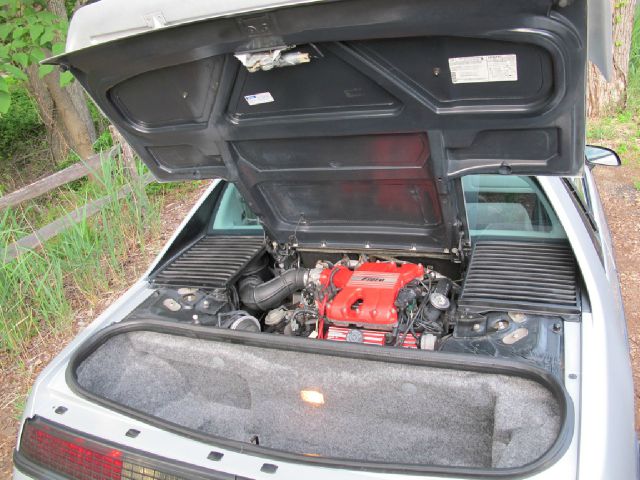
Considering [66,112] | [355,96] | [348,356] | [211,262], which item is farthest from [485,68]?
[66,112]

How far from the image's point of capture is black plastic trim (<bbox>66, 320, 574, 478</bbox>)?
1.46m

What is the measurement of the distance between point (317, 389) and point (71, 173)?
147 inches

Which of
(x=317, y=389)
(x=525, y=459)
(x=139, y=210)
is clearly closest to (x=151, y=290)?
(x=317, y=389)

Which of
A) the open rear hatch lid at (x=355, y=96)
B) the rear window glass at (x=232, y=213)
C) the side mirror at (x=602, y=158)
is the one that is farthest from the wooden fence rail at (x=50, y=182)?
the side mirror at (x=602, y=158)

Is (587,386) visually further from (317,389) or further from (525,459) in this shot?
(317,389)

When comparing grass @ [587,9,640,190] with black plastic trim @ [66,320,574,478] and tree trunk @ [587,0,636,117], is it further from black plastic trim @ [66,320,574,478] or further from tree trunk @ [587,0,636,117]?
black plastic trim @ [66,320,574,478]

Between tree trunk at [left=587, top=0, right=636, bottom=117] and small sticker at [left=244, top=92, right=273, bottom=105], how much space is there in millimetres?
5263

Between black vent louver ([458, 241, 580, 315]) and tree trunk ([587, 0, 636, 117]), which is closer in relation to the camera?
black vent louver ([458, 241, 580, 315])

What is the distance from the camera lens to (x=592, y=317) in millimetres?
1913

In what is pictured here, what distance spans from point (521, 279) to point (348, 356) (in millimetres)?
787

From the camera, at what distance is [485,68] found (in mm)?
1628

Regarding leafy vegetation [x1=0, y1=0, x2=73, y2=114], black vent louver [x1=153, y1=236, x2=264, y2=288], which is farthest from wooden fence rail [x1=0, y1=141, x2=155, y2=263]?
black vent louver [x1=153, y1=236, x2=264, y2=288]

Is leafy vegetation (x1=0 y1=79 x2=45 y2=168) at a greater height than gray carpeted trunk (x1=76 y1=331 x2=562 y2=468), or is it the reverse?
gray carpeted trunk (x1=76 y1=331 x2=562 y2=468)

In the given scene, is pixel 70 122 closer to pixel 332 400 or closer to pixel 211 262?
pixel 211 262
